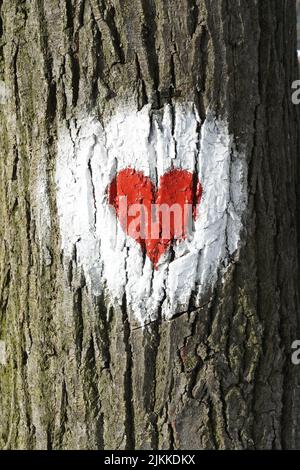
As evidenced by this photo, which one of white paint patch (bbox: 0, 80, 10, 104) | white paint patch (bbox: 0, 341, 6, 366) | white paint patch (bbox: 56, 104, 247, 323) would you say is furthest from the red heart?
white paint patch (bbox: 0, 341, 6, 366)

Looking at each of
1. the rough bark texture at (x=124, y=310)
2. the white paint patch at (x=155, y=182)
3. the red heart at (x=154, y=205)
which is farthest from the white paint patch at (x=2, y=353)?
the red heart at (x=154, y=205)

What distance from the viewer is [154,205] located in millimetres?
1756

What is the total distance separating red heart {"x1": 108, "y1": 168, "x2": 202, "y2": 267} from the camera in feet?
5.74

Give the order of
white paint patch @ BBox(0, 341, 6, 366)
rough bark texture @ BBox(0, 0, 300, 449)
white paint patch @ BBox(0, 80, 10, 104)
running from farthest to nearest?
1. white paint patch @ BBox(0, 341, 6, 366)
2. white paint patch @ BBox(0, 80, 10, 104)
3. rough bark texture @ BBox(0, 0, 300, 449)

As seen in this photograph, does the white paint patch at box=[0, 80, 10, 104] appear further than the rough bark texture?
Yes

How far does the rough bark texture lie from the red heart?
0.17 meters

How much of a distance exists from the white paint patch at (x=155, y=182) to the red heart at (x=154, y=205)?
18mm

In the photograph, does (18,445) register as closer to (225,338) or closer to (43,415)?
(43,415)

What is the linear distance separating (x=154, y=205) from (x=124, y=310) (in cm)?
29

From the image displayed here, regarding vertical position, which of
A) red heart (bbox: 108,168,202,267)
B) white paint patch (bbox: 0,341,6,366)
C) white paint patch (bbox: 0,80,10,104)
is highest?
white paint patch (bbox: 0,80,10,104)

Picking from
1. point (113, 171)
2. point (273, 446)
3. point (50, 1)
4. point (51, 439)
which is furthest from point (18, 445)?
point (50, 1)

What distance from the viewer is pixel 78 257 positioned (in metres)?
1.79

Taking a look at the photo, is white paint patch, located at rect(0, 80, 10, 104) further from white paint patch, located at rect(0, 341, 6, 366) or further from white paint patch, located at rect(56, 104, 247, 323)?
white paint patch, located at rect(0, 341, 6, 366)

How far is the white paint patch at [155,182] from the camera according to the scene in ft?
5.71
